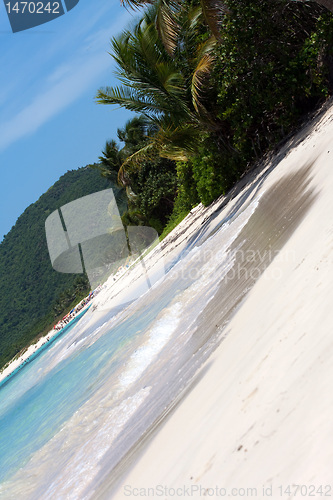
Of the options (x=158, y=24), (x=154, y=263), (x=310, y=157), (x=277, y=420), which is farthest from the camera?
(x=154, y=263)

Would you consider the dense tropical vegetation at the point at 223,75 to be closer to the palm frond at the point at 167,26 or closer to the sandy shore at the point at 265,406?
the palm frond at the point at 167,26

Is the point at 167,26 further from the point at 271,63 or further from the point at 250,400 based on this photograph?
the point at 250,400

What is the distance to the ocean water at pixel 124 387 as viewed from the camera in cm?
505

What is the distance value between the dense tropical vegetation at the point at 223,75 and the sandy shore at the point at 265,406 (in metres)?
7.43

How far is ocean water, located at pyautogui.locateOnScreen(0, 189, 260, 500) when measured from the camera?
5.05 m

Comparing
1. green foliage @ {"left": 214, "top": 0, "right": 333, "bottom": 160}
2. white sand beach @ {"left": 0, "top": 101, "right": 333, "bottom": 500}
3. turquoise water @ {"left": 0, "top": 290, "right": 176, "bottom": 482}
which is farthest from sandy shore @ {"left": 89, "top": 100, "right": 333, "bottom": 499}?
green foliage @ {"left": 214, "top": 0, "right": 333, "bottom": 160}

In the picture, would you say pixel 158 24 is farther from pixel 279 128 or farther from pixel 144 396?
pixel 144 396

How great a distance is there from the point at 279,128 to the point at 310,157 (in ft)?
13.8

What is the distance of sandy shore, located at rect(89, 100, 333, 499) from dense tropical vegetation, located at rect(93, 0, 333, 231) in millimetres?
7431

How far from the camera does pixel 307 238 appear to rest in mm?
5199

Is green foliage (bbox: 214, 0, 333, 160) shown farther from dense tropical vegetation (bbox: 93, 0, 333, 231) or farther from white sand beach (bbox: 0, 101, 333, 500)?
white sand beach (bbox: 0, 101, 333, 500)

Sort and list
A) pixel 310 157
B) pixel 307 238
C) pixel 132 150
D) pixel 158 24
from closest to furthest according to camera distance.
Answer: pixel 307 238
pixel 310 157
pixel 158 24
pixel 132 150

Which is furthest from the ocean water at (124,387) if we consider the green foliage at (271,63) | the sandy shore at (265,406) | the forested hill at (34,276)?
the forested hill at (34,276)

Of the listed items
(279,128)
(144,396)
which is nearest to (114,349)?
(144,396)
